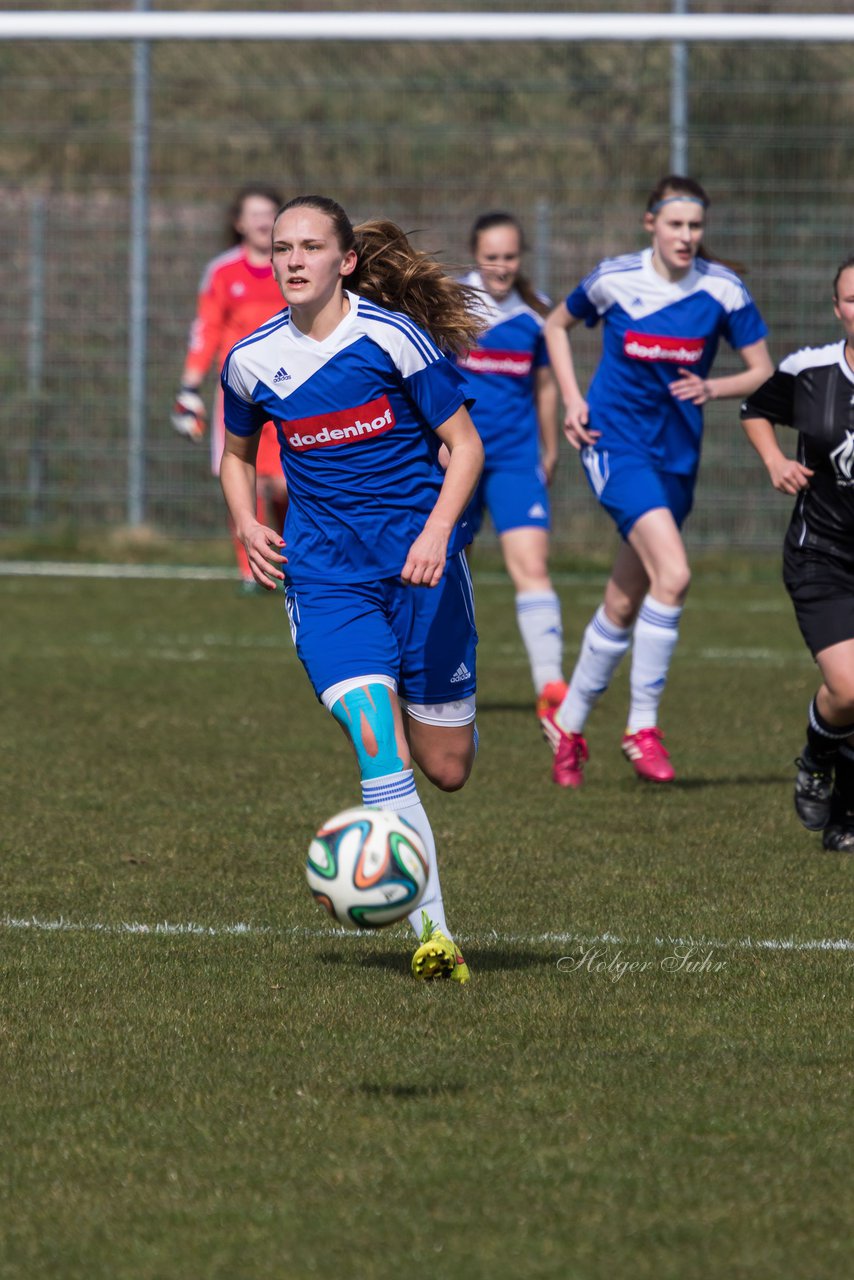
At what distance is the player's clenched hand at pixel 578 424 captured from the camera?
8.10 metres

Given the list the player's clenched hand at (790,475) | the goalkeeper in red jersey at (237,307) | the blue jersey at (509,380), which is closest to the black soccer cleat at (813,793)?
the player's clenched hand at (790,475)

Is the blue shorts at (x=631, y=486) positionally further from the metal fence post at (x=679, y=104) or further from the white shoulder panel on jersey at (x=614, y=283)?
the metal fence post at (x=679, y=104)

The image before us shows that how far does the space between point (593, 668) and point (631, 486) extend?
2.44 feet

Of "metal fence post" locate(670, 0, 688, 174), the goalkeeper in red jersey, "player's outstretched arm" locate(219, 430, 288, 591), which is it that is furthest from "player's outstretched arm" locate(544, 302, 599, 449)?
"metal fence post" locate(670, 0, 688, 174)

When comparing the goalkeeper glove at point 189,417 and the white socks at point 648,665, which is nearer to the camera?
the white socks at point 648,665

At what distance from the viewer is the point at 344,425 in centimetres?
513

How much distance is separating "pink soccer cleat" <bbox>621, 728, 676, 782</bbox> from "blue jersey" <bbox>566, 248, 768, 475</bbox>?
3.57 feet

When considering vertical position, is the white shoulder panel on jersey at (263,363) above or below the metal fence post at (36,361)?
above

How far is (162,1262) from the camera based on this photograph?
10.5 ft

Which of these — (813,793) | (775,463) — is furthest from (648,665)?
(775,463)

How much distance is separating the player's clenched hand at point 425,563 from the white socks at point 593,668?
3.36 meters

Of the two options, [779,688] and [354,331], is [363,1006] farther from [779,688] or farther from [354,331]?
[779,688]

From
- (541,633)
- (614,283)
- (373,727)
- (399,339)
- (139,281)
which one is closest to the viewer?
(373,727)

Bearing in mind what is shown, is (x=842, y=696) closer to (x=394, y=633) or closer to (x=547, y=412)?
(x=394, y=633)
